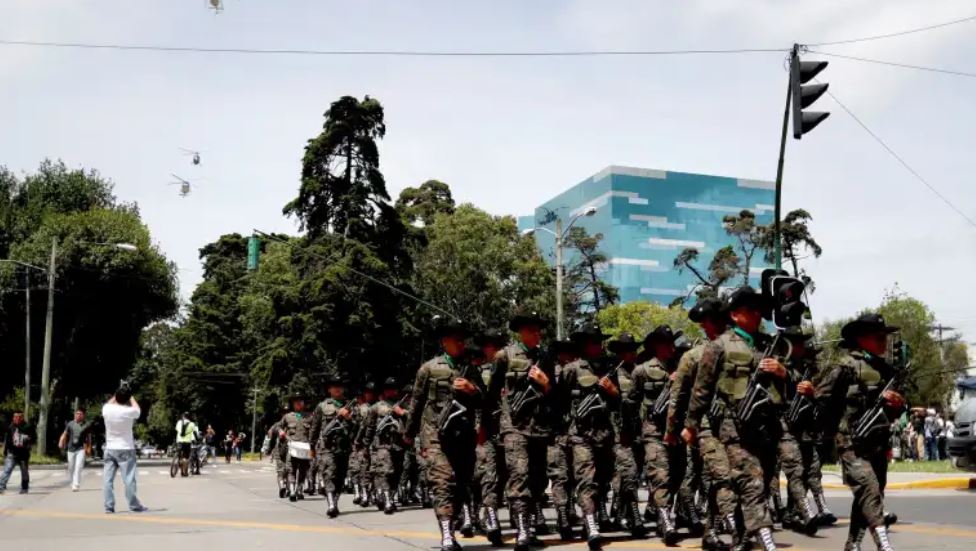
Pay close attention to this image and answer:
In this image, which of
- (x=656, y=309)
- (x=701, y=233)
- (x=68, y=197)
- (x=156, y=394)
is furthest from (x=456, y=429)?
(x=701, y=233)

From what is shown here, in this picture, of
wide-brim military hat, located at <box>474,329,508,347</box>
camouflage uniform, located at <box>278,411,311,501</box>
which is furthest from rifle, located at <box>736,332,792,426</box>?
camouflage uniform, located at <box>278,411,311,501</box>

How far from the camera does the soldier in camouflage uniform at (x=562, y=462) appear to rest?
10016 millimetres

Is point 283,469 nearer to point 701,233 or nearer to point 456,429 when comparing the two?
point 456,429

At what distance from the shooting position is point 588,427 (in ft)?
32.2

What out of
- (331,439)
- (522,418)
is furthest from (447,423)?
(331,439)

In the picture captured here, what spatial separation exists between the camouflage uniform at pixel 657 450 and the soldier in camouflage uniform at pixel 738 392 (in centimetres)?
170

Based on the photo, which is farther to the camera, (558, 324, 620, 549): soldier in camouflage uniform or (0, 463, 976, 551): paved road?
(0, 463, 976, 551): paved road

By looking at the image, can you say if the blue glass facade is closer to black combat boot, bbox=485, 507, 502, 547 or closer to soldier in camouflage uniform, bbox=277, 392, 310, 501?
soldier in camouflage uniform, bbox=277, 392, 310, 501

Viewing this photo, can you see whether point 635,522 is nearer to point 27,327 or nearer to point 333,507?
point 333,507

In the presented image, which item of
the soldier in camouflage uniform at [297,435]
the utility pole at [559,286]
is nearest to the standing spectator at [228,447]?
the utility pole at [559,286]

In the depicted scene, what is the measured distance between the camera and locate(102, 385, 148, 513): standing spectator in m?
14.8

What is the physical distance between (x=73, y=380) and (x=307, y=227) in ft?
39.1


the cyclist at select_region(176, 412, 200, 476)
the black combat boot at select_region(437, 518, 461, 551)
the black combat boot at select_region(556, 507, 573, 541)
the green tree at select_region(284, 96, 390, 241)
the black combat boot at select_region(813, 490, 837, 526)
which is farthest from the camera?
the green tree at select_region(284, 96, 390, 241)

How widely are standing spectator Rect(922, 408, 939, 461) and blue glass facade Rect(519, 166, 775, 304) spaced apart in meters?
78.4
